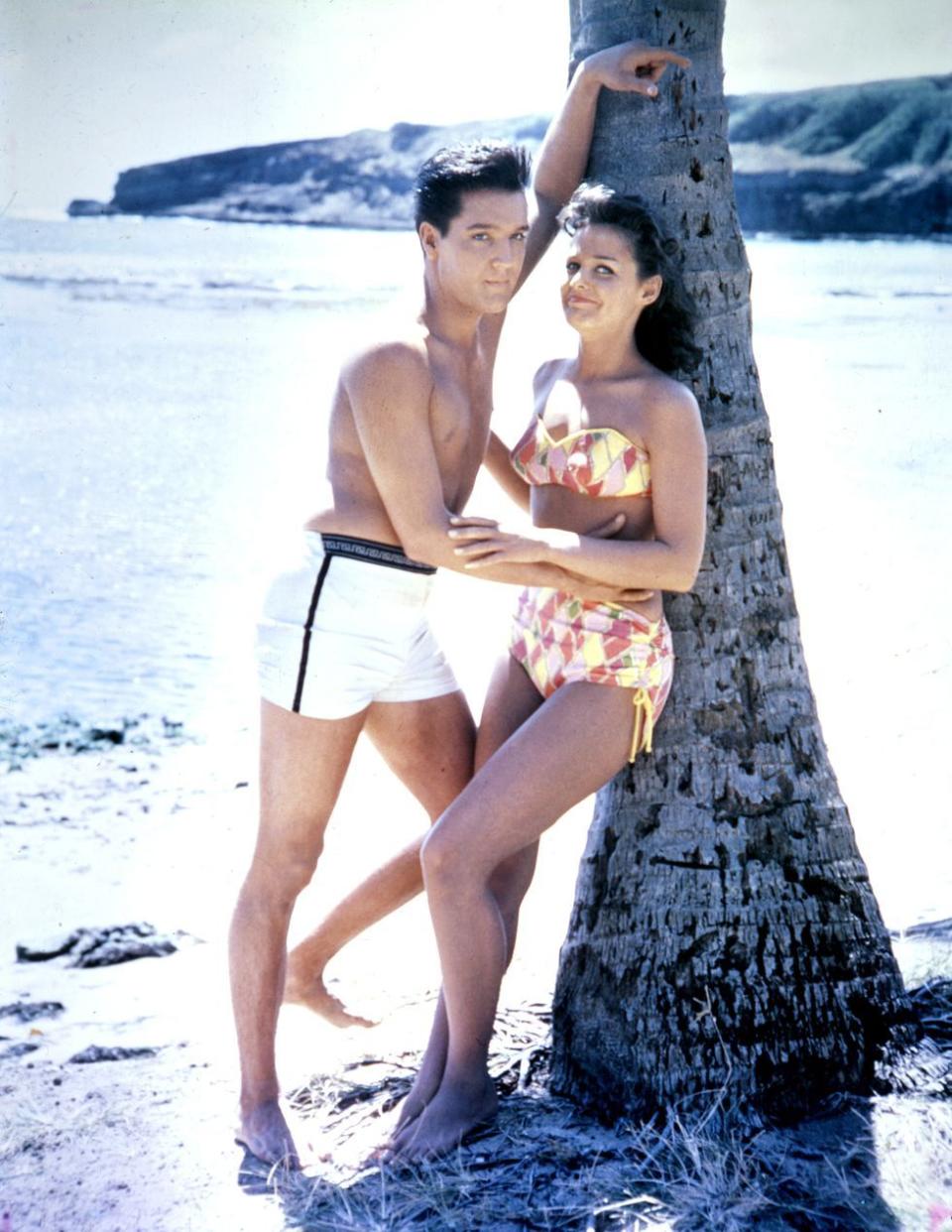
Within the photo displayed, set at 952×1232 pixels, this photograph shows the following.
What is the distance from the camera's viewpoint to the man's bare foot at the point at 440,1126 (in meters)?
3.37

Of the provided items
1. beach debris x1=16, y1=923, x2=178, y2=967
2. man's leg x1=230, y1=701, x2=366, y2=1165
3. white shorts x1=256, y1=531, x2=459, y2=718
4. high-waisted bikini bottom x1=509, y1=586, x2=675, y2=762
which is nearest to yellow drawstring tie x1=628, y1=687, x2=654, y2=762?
high-waisted bikini bottom x1=509, y1=586, x2=675, y2=762

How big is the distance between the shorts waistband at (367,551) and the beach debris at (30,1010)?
223 centimetres

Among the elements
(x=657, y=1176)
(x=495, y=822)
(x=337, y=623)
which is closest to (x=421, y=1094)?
(x=657, y=1176)

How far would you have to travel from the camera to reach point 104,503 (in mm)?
11047

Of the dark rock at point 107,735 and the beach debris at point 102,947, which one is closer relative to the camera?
the beach debris at point 102,947

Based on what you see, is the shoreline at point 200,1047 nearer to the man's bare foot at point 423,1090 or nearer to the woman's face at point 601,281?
the man's bare foot at point 423,1090

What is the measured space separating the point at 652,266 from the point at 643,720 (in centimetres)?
105

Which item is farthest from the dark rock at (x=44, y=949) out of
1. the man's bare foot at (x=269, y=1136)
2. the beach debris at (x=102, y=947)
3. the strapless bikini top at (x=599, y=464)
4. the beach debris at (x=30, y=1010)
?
the strapless bikini top at (x=599, y=464)

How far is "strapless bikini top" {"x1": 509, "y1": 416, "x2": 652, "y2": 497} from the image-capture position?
130 inches

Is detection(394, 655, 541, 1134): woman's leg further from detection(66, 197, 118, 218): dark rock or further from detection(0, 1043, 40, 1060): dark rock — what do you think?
detection(66, 197, 118, 218): dark rock

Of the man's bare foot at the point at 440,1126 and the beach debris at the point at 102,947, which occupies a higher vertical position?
the man's bare foot at the point at 440,1126

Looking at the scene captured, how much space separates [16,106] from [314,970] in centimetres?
576

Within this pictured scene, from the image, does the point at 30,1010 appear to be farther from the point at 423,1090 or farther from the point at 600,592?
the point at 600,592

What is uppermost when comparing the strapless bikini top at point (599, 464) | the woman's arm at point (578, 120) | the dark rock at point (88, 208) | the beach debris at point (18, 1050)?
the dark rock at point (88, 208)
